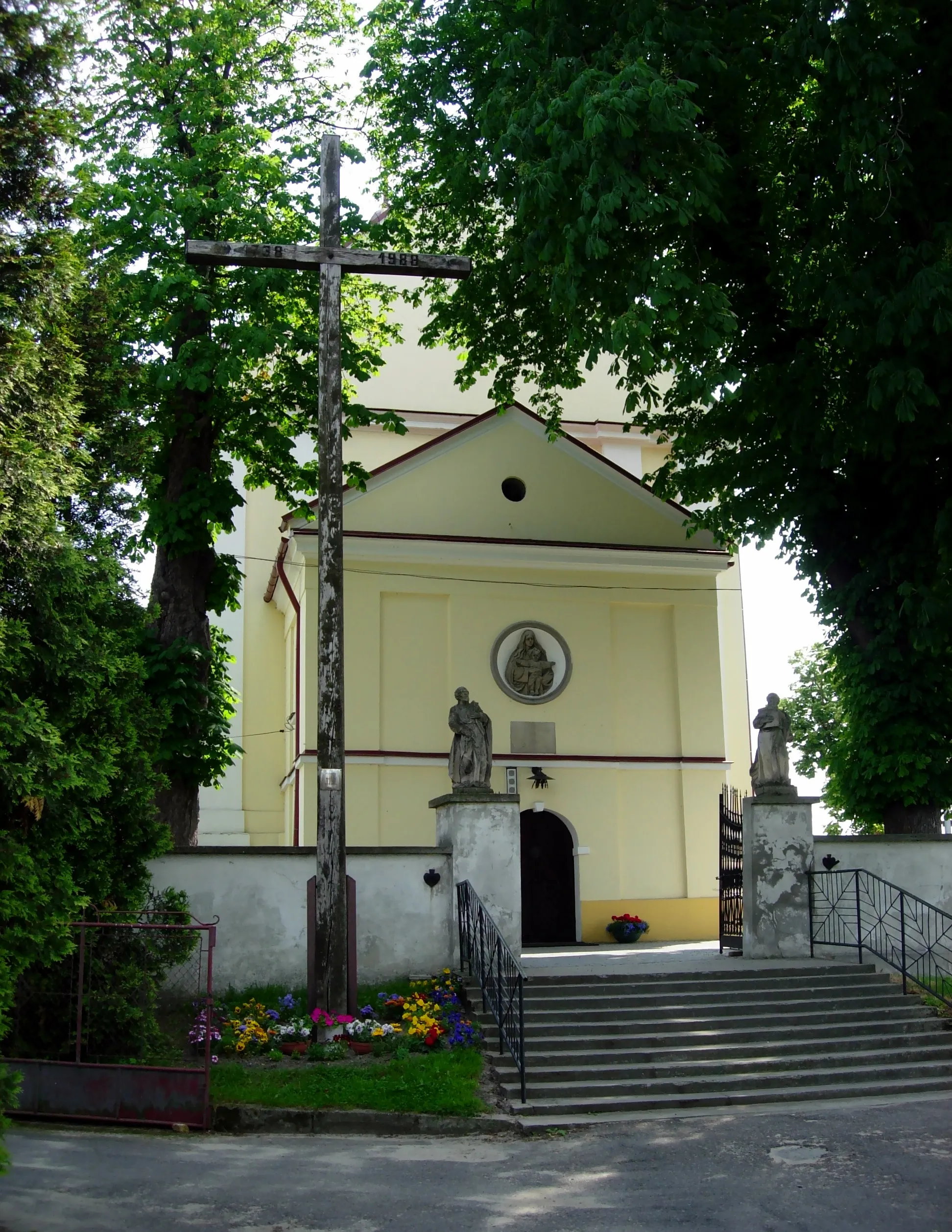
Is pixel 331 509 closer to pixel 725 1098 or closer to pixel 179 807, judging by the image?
pixel 179 807

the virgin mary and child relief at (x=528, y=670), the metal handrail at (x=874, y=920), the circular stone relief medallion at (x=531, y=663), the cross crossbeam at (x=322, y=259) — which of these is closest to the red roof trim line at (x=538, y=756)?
the circular stone relief medallion at (x=531, y=663)

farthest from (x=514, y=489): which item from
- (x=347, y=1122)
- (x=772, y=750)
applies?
(x=347, y=1122)

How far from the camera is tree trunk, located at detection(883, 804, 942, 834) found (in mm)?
16094

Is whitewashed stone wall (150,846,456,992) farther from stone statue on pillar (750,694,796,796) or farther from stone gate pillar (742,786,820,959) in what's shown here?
stone statue on pillar (750,694,796,796)

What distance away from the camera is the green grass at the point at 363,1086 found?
10.0 metres

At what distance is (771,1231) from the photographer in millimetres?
7238

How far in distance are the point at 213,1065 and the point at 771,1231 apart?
511cm

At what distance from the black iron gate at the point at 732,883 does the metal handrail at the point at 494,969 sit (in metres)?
3.72

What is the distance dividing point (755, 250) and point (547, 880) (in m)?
10.1

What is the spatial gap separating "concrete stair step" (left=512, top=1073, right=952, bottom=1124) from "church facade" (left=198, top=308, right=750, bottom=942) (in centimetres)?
903

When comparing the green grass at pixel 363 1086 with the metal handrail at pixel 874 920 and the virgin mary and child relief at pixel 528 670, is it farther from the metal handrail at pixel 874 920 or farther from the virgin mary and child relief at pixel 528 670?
the virgin mary and child relief at pixel 528 670

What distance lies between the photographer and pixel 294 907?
1324 centimetres

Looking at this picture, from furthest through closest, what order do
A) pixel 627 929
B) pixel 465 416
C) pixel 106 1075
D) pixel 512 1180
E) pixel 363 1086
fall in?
pixel 465 416 < pixel 627 929 < pixel 363 1086 < pixel 106 1075 < pixel 512 1180

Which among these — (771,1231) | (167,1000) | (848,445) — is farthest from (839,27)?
(167,1000)
